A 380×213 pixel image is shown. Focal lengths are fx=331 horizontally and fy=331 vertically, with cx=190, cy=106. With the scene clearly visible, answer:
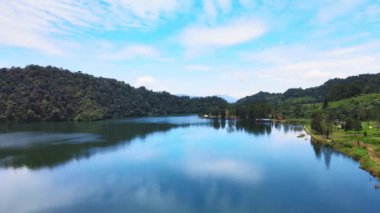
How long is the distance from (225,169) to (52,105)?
10254cm

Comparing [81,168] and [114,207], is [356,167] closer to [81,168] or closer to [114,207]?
[114,207]

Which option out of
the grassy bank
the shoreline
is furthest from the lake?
the grassy bank

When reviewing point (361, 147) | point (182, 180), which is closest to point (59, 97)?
point (182, 180)

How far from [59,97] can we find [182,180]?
360ft

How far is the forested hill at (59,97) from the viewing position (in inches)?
4705

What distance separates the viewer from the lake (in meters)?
26.1

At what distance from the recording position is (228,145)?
5916cm

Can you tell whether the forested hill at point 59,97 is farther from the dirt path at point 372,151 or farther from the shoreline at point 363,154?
the dirt path at point 372,151

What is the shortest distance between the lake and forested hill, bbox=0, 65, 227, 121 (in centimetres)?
Result: 6906

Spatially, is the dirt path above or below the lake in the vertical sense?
above

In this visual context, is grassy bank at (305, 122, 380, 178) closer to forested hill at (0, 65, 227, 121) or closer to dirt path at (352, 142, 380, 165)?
dirt path at (352, 142, 380, 165)

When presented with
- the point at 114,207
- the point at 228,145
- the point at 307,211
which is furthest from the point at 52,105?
the point at 307,211

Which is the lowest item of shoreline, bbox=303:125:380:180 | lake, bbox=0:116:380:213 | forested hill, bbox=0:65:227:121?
lake, bbox=0:116:380:213

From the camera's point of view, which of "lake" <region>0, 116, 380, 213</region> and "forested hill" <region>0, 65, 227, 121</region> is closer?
"lake" <region>0, 116, 380, 213</region>
